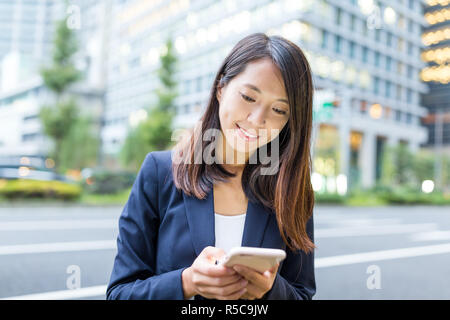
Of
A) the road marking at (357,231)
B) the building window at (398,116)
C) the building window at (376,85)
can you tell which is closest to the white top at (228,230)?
the road marking at (357,231)

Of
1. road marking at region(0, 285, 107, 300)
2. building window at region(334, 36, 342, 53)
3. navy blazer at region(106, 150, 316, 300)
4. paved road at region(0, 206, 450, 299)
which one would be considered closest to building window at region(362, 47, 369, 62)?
building window at region(334, 36, 342, 53)

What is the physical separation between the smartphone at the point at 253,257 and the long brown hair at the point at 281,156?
31 cm

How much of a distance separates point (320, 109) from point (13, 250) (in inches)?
299

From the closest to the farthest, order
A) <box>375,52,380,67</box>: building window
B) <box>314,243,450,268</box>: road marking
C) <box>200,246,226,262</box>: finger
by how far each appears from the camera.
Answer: <box>200,246,226,262</box>: finger < <box>314,243,450,268</box>: road marking < <box>375,52,380,67</box>: building window

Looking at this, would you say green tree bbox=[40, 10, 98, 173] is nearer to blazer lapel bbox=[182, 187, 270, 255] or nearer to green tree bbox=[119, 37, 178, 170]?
green tree bbox=[119, 37, 178, 170]

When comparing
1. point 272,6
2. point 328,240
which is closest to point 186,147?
point 328,240

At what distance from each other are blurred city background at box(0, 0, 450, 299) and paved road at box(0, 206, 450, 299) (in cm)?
2

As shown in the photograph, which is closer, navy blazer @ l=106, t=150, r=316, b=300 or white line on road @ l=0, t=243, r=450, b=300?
navy blazer @ l=106, t=150, r=316, b=300

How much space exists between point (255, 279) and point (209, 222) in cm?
25

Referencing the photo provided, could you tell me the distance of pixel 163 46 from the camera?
40.9 feet

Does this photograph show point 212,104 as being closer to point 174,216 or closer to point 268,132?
point 268,132

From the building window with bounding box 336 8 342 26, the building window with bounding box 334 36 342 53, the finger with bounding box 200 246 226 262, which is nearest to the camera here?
the finger with bounding box 200 246 226 262

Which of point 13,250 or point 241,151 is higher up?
point 241,151

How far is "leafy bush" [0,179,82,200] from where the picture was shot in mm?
7800
